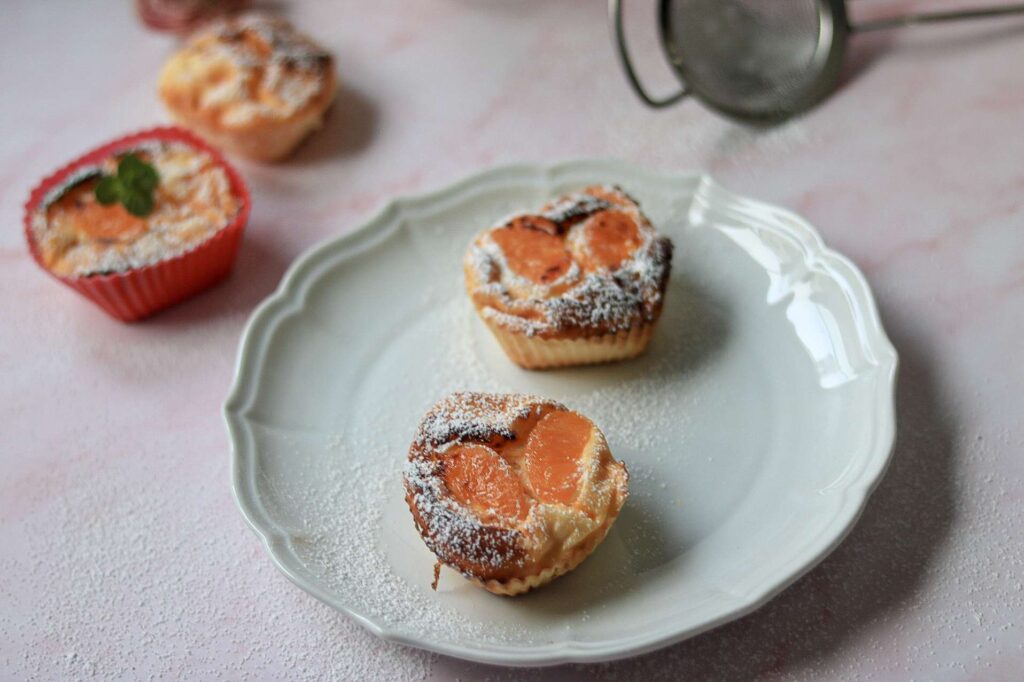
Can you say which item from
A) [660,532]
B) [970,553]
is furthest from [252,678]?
[970,553]

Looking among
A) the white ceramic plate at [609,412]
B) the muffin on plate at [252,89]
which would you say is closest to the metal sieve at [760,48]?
the white ceramic plate at [609,412]

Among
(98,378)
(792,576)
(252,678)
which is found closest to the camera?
(792,576)

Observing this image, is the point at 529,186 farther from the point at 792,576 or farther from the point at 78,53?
the point at 78,53

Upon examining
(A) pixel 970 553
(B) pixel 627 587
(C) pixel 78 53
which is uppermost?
(C) pixel 78 53

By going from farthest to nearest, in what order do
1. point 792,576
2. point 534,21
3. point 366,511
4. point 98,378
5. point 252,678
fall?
point 534,21 < point 98,378 < point 366,511 < point 252,678 < point 792,576

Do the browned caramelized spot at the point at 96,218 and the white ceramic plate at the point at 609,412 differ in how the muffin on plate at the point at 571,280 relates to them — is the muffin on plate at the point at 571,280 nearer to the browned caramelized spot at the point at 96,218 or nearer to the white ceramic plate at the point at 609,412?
the white ceramic plate at the point at 609,412

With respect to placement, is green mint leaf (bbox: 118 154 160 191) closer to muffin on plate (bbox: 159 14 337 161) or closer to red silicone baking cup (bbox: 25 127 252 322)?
red silicone baking cup (bbox: 25 127 252 322)
